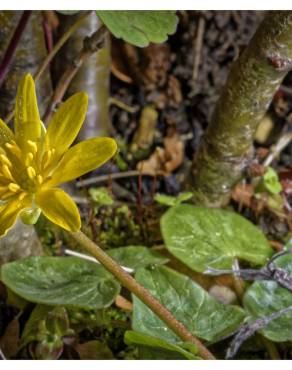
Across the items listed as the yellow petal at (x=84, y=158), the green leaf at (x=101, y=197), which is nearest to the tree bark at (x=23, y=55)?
the green leaf at (x=101, y=197)

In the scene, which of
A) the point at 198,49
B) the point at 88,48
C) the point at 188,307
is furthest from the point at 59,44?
the point at 198,49

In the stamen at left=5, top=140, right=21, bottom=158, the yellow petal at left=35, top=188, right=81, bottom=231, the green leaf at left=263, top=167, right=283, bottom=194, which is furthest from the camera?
the green leaf at left=263, top=167, right=283, bottom=194

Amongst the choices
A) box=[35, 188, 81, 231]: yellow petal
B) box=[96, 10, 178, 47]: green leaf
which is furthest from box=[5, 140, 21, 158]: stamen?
box=[96, 10, 178, 47]: green leaf

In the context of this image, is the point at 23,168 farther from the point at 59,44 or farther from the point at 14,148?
the point at 59,44

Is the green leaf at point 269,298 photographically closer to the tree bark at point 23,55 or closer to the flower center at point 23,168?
the flower center at point 23,168

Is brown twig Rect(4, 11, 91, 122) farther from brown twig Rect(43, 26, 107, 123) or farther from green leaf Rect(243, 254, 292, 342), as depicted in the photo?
green leaf Rect(243, 254, 292, 342)

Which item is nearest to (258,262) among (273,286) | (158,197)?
(273,286)
